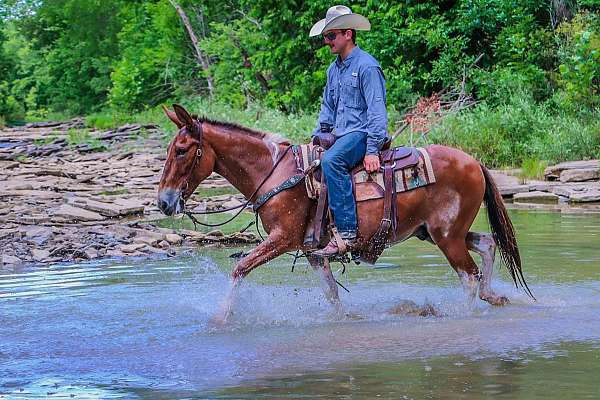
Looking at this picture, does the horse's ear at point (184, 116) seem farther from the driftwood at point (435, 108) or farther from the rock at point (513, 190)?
the driftwood at point (435, 108)

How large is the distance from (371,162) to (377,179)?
182mm

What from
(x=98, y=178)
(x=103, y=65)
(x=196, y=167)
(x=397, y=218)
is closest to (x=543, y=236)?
(x=397, y=218)

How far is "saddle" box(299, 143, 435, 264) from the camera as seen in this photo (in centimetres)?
819

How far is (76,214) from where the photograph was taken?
15.5 m

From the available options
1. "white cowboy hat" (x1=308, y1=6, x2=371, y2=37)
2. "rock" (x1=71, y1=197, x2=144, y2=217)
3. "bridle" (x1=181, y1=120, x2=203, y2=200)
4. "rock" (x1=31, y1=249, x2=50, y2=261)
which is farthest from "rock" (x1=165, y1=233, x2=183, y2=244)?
"white cowboy hat" (x1=308, y1=6, x2=371, y2=37)

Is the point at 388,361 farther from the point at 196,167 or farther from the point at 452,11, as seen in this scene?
the point at 452,11

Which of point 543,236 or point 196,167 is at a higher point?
point 196,167

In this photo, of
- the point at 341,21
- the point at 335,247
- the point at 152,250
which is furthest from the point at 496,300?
the point at 152,250

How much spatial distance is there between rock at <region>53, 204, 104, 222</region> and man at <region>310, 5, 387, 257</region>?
823 centimetres

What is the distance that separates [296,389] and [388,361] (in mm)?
955

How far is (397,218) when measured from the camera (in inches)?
327

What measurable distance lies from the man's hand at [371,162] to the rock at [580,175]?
10470 millimetres

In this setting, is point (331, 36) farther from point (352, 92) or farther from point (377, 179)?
point (377, 179)

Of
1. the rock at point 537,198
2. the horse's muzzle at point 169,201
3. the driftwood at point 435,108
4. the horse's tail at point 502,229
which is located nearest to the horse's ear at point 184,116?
the horse's muzzle at point 169,201
